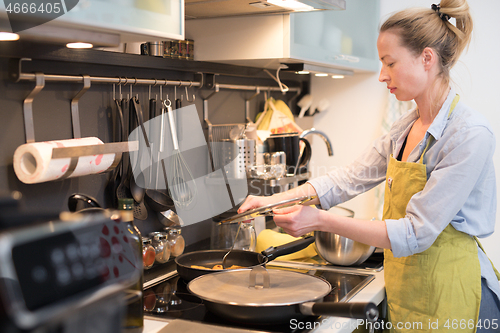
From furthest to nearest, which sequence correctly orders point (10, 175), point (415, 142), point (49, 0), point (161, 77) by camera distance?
point (161, 77)
point (415, 142)
point (10, 175)
point (49, 0)

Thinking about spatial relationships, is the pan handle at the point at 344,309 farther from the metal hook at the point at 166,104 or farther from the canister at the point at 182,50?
the canister at the point at 182,50

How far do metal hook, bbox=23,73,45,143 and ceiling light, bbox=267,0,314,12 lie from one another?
614 millimetres

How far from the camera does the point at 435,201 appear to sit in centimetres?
104

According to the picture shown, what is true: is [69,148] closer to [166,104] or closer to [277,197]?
[166,104]

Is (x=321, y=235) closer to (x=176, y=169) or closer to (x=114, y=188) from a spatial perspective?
(x=176, y=169)

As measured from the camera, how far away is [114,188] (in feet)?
4.13

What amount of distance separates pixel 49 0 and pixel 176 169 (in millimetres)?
827

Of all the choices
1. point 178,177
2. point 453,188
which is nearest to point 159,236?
point 178,177

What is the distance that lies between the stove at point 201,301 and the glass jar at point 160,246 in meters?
0.06

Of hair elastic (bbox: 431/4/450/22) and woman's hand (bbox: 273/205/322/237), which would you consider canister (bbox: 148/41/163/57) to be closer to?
woman's hand (bbox: 273/205/322/237)

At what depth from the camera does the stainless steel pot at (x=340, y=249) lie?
55.2 inches

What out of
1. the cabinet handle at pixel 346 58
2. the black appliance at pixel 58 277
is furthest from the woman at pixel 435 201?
the black appliance at pixel 58 277

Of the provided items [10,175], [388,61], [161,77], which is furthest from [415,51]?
[10,175]

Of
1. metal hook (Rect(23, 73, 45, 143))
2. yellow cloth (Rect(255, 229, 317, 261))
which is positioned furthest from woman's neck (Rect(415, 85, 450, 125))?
metal hook (Rect(23, 73, 45, 143))
